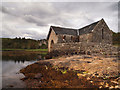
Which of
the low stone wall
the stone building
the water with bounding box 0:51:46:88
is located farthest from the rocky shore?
the stone building

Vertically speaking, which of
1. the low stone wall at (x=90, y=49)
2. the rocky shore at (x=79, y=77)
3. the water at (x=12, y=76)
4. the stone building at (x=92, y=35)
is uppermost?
the stone building at (x=92, y=35)

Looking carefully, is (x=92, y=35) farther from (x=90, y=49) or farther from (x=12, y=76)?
(x=12, y=76)

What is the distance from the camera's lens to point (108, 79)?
4.43 meters

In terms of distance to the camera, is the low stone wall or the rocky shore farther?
the low stone wall

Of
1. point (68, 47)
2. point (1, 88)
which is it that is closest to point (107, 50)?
point (68, 47)

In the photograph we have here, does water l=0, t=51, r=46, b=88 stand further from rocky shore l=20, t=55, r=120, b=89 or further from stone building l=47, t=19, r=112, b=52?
stone building l=47, t=19, r=112, b=52

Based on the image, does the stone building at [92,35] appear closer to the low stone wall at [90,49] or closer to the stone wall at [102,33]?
the stone wall at [102,33]

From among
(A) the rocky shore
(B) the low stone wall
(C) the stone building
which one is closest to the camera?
(A) the rocky shore

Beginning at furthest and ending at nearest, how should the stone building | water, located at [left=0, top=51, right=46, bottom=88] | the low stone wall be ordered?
the stone building → the low stone wall → water, located at [left=0, top=51, right=46, bottom=88]

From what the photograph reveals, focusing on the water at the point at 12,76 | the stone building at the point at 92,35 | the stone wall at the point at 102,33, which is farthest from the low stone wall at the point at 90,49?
the water at the point at 12,76

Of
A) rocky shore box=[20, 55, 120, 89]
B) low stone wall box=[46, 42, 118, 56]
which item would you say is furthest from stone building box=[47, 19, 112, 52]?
A: rocky shore box=[20, 55, 120, 89]

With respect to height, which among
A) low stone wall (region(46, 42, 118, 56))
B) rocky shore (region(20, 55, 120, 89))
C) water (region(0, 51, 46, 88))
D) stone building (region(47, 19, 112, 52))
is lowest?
water (region(0, 51, 46, 88))

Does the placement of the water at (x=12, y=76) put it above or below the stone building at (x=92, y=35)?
below

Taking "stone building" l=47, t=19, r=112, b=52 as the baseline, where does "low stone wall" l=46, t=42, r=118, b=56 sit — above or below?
below
